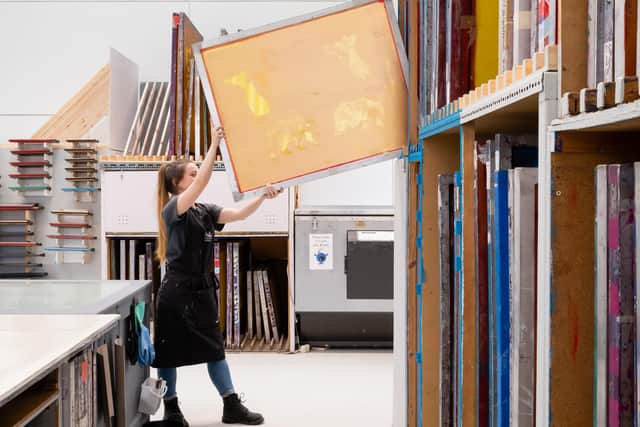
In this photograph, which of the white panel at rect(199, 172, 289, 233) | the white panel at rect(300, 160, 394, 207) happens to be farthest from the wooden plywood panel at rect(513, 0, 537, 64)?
the white panel at rect(300, 160, 394, 207)

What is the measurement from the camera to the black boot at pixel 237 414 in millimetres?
3150

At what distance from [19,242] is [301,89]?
3.55 meters

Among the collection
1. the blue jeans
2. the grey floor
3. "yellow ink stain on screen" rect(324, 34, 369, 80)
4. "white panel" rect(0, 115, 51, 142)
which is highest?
"white panel" rect(0, 115, 51, 142)

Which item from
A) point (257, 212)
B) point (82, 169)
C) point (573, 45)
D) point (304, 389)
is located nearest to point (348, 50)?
point (573, 45)

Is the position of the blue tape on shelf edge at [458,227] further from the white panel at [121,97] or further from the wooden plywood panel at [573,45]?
the white panel at [121,97]

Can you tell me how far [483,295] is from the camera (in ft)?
4.24

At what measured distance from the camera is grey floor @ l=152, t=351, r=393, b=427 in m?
3.28

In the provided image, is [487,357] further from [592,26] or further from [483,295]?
[592,26]

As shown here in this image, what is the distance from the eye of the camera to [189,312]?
3066 mm

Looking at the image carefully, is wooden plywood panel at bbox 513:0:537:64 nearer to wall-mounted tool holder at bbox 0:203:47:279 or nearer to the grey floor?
the grey floor

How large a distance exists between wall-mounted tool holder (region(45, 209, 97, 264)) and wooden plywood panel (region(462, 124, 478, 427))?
3775 millimetres

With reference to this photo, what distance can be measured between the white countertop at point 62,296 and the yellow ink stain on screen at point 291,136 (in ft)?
2.84

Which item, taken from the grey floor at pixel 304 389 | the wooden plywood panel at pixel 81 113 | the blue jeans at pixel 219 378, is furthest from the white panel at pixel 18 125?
the blue jeans at pixel 219 378

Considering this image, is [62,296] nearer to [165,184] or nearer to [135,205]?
[165,184]
